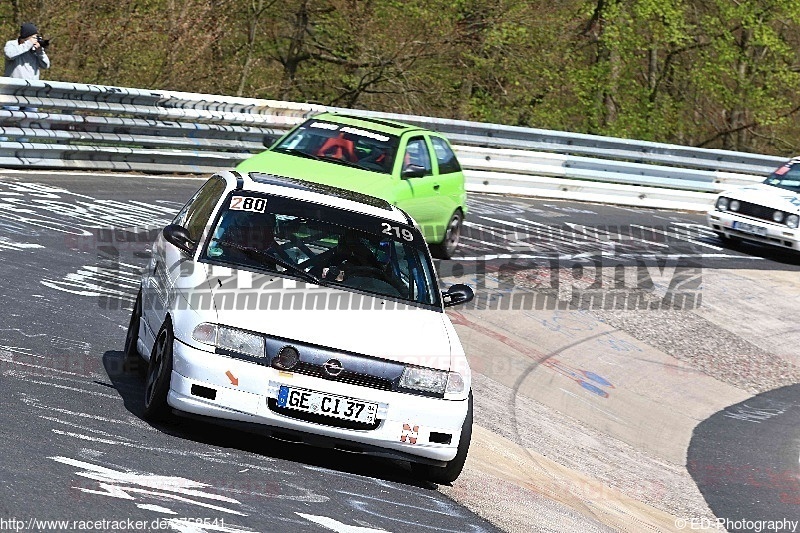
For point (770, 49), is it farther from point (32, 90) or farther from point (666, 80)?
point (32, 90)

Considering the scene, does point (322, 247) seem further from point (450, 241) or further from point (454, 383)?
point (450, 241)

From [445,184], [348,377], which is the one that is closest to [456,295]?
[348,377]

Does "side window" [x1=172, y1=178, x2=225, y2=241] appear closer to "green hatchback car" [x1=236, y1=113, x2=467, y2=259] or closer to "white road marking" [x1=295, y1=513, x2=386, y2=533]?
"white road marking" [x1=295, y1=513, x2=386, y2=533]

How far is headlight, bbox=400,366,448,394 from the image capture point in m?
7.02

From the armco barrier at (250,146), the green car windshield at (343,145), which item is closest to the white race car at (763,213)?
the armco barrier at (250,146)

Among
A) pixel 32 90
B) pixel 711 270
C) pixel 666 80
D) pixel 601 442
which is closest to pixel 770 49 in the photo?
pixel 666 80

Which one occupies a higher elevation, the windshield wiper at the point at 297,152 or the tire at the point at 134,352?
the windshield wiper at the point at 297,152

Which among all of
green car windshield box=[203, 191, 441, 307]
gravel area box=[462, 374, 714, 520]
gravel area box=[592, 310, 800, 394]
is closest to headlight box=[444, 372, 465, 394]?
green car windshield box=[203, 191, 441, 307]

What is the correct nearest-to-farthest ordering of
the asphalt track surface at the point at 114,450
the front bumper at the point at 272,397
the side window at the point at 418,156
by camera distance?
the asphalt track surface at the point at 114,450, the front bumper at the point at 272,397, the side window at the point at 418,156

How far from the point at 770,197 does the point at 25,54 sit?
11.7 m

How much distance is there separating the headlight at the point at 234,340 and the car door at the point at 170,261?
57 cm

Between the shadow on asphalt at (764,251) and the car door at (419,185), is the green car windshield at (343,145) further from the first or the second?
the shadow on asphalt at (764,251)

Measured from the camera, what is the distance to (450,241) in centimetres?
1645

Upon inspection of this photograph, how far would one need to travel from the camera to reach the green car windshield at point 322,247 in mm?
7781
